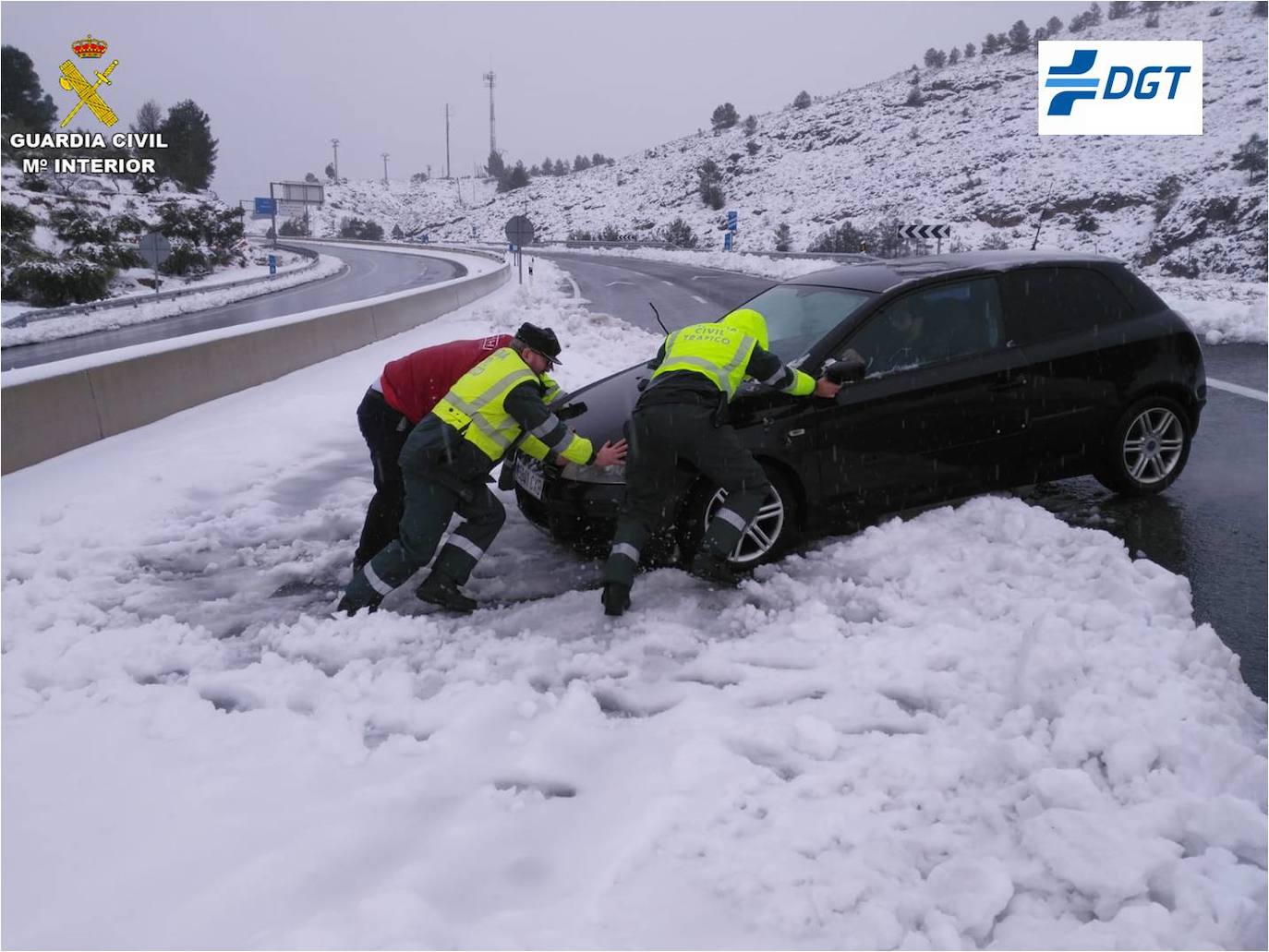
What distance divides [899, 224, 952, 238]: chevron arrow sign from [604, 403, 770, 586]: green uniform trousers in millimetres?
22332

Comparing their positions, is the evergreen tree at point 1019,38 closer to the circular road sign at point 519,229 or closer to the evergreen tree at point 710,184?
the evergreen tree at point 710,184

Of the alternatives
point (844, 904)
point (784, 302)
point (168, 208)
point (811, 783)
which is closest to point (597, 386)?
point (784, 302)

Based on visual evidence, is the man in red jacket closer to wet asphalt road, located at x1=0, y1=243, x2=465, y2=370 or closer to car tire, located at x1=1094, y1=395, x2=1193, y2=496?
car tire, located at x1=1094, y1=395, x2=1193, y2=496

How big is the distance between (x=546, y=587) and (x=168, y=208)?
47771 millimetres

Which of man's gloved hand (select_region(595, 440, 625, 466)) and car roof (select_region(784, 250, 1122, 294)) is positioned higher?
car roof (select_region(784, 250, 1122, 294))

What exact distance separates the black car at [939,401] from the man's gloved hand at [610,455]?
254mm

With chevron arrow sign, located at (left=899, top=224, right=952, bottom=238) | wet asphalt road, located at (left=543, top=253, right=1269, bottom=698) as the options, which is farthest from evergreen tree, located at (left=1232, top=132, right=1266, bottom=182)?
wet asphalt road, located at (left=543, top=253, right=1269, bottom=698)

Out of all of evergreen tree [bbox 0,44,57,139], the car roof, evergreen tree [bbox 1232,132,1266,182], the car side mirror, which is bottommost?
the car side mirror

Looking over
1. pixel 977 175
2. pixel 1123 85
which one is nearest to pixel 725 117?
pixel 977 175

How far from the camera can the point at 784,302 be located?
598 centimetres

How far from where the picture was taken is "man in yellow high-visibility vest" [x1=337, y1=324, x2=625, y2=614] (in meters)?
4.41

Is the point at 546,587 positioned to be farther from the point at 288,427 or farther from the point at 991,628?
the point at 288,427

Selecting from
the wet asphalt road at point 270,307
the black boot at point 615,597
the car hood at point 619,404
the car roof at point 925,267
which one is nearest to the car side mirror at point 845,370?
the car hood at point 619,404

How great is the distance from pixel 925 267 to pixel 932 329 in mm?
532
